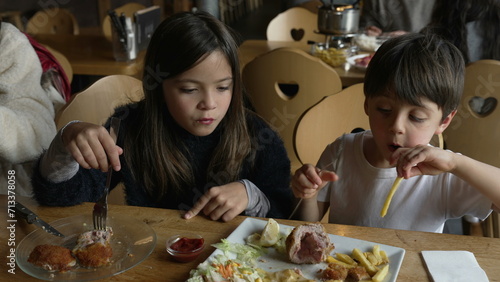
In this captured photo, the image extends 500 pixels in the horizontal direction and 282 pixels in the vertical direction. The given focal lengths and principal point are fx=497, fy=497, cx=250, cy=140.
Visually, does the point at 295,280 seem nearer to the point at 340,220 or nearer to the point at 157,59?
the point at 340,220

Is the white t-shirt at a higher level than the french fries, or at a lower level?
lower

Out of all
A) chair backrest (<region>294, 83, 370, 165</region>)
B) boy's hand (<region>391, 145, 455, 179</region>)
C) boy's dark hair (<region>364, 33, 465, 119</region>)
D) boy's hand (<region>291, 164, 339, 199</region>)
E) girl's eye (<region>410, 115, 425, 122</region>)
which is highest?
boy's dark hair (<region>364, 33, 465, 119</region>)

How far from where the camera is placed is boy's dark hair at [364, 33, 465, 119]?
3.90ft

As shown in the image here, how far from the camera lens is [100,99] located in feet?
5.65

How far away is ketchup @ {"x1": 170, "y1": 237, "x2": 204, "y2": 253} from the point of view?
3.22 feet

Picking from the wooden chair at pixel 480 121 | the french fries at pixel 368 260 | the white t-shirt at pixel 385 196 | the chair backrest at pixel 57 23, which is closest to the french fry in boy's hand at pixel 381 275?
the french fries at pixel 368 260

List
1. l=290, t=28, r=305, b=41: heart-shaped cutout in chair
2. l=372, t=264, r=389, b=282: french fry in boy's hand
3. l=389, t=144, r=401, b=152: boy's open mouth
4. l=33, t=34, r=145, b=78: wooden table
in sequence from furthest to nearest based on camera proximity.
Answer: l=290, t=28, r=305, b=41: heart-shaped cutout in chair → l=33, t=34, r=145, b=78: wooden table → l=389, t=144, r=401, b=152: boy's open mouth → l=372, t=264, r=389, b=282: french fry in boy's hand

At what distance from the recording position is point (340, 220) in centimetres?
144

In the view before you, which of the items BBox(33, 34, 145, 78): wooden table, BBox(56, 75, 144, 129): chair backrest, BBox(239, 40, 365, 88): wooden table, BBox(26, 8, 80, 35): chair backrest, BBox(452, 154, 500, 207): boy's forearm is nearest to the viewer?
BBox(452, 154, 500, 207): boy's forearm

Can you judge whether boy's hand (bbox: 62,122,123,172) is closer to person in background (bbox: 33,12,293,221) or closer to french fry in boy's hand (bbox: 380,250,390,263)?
person in background (bbox: 33,12,293,221)

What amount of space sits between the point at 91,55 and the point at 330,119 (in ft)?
6.00

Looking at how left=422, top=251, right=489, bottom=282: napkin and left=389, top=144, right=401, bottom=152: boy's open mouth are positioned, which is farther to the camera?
left=389, top=144, right=401, bottom=152: boy's open mouth

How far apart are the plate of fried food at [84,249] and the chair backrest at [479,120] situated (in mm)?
1405

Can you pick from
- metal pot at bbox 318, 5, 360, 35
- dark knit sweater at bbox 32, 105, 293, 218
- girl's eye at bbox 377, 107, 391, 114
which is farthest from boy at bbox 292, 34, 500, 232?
metal pot at bbox 318, 5, 360, 35
